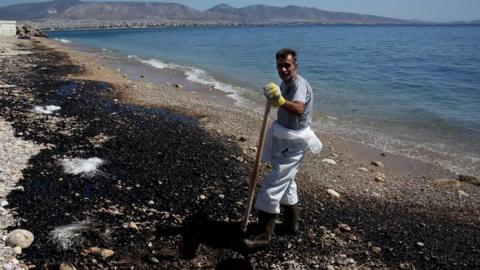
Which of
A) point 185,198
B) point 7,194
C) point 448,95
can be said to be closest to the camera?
point 7,194

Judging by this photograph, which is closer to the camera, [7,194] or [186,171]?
[7,194]

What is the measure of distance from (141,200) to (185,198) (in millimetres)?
720

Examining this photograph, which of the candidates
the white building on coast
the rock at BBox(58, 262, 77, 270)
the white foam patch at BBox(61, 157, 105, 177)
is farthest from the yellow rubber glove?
the white building on coast

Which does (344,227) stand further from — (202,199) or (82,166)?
Answer: (82,166)

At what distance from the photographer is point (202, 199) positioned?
22.1ft

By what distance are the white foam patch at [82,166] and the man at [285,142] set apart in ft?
11.8

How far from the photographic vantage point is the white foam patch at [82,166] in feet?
23.9

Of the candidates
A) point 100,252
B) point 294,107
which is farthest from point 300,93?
point 100,252

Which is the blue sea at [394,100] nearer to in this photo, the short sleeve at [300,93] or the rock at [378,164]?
the rock at [378,164]

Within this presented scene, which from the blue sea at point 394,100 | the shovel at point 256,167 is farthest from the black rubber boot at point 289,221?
the blue sea at point 394,100

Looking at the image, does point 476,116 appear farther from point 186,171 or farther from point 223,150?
point 186,171

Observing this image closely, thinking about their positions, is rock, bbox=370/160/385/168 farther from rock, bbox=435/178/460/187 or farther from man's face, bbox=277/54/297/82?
man's face, bbox=277/54/297/82

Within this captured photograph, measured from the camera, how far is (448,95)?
21.8 metres

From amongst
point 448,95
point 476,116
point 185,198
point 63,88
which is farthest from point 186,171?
point 448,95
